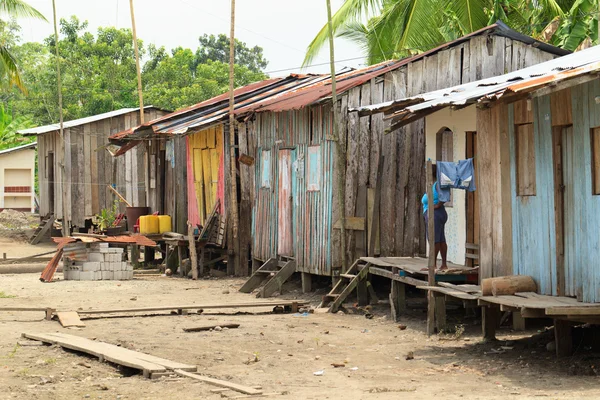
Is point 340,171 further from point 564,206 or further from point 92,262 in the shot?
point 92,262

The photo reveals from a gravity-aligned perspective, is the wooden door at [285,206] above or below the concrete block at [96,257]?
above

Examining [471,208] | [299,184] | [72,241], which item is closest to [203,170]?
[72,241]

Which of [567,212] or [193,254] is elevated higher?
[567,212]

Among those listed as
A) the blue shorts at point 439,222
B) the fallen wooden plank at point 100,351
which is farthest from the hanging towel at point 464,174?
the fallen wooden plank at point 100,351

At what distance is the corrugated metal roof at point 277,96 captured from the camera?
624 inches

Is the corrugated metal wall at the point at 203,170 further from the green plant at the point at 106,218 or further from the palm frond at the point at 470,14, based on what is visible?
the palm frond at the point at 470,14

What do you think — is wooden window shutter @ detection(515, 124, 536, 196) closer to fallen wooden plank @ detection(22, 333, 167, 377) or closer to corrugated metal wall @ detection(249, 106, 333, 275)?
fallen wooden plank @ detection(22, 333, 167, 377)

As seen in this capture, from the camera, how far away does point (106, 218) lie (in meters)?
27.6

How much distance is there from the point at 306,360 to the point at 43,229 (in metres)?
22.4

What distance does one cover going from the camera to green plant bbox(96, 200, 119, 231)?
89.8ft

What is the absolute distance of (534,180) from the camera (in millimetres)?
11008

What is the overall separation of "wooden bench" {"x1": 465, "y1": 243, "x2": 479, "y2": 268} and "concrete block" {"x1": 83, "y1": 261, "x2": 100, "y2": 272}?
9316 mm

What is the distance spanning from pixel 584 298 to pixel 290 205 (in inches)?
352

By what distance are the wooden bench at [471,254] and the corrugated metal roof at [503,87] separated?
7.01ft
